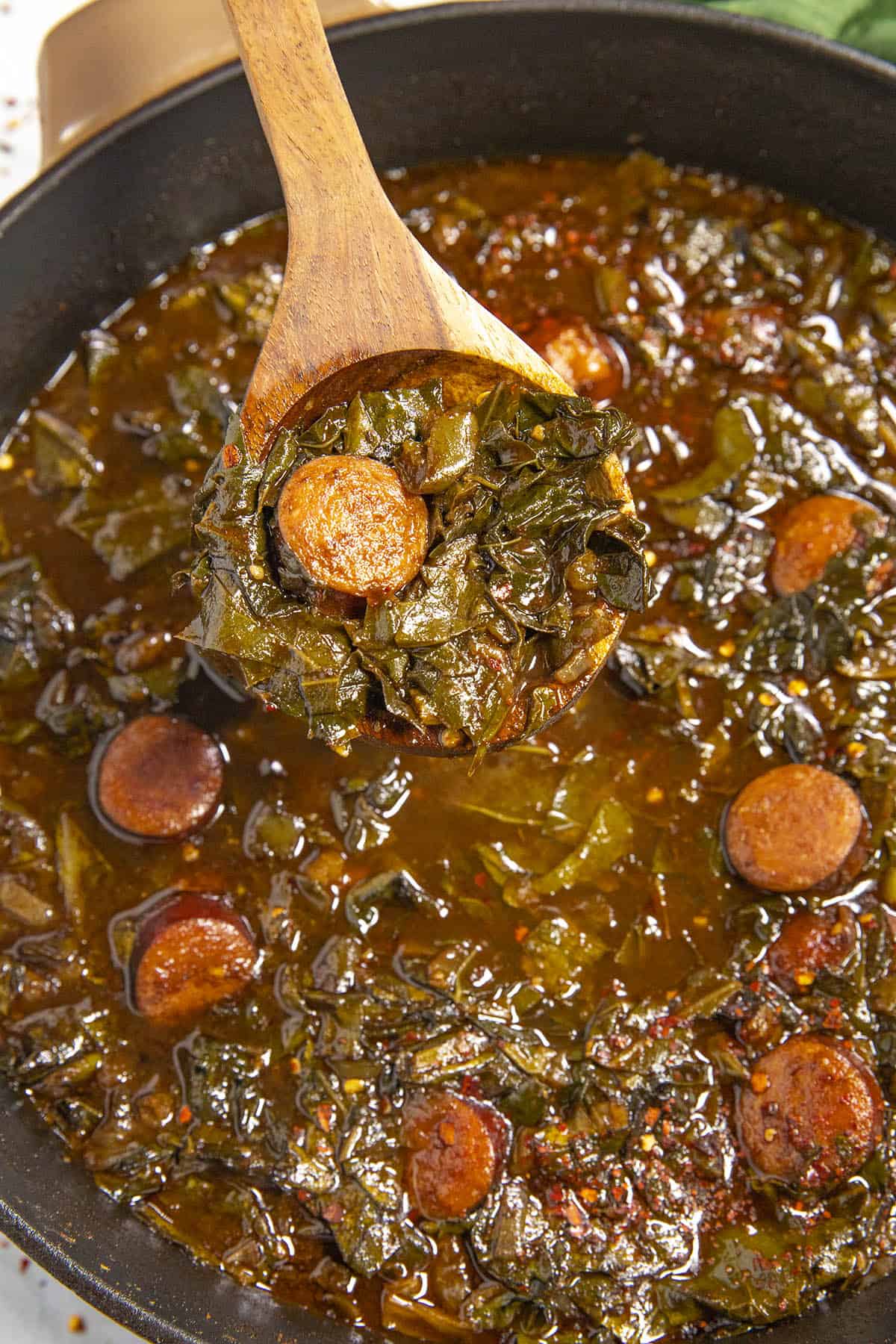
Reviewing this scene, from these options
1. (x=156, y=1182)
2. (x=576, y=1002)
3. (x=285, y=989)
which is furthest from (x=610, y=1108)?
(x=156, y=1182)

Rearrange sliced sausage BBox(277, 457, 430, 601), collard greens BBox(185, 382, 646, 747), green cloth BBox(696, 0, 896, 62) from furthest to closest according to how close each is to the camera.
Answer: green cloth BBox(696, 0, 896, 62)
collard greens BBox(185, 382, 646, 747)
sliced sausage BBox(277, 457, 430, 601)

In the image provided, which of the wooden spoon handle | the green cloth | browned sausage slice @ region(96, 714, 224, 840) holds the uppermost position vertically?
the wooden spoon handle

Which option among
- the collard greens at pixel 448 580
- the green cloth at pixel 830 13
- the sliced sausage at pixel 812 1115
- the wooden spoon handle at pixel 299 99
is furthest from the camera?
the green cloth at pixel 830 13

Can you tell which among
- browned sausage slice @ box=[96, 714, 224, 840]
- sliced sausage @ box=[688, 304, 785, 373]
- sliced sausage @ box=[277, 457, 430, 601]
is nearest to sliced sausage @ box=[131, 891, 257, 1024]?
browned sausage slice @ box=[96, 714, 224, 840]

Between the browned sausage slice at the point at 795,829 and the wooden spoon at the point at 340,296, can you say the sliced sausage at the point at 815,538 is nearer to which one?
the browned sausage slice at the point at 795,829

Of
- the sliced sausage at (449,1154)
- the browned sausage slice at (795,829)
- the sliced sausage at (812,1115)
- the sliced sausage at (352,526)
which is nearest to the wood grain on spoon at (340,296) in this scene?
the sliced sausage at (352,526)

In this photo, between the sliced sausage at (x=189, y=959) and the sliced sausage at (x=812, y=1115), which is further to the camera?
the sliced sausage at (x=189, y=959)

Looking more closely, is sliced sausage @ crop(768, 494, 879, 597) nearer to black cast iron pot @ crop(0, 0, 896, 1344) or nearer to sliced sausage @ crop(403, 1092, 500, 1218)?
black cast iron pot @ crop(0, 0, 896, 1344)
